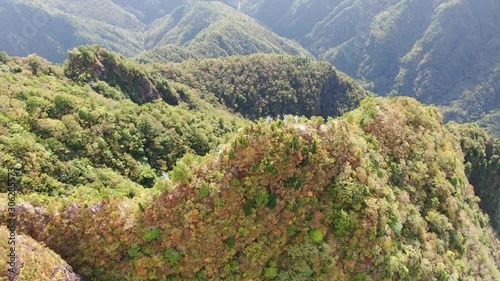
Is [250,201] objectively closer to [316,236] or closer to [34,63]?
[316,236]

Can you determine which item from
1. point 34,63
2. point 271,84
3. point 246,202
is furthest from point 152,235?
point 271,84

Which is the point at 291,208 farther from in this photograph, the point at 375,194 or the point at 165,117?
the point at 165,117

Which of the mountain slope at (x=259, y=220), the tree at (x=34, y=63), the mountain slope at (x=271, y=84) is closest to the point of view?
the mountain slope at (x=259, y=220)

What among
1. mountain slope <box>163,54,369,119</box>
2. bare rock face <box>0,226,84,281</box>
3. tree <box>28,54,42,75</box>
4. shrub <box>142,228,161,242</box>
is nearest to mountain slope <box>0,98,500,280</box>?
shrub <box>142,228,161,242</box>

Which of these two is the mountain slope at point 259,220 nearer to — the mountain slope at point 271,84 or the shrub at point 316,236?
the shrub at point 316,236

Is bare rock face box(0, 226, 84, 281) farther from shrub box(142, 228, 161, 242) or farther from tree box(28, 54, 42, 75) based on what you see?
tree box(28, 54, 42, 75)

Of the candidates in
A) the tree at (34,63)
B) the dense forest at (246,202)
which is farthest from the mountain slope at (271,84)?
the dense forest at (246,202)

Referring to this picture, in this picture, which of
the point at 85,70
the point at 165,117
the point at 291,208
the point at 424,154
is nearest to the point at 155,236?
the point at 291,208
